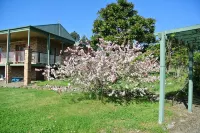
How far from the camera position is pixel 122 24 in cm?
1834

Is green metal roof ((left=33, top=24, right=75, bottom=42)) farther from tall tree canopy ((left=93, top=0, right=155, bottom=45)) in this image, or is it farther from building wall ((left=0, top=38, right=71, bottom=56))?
tall tree canopy ((left=93, top=0, right=155, bottom=45))

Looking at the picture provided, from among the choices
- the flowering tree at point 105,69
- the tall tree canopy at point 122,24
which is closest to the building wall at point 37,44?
the tall tree canopy at point 122,24

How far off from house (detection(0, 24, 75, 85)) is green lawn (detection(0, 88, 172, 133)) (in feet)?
27.1

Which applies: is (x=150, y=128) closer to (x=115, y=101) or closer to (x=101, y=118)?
(x=101, y=118)

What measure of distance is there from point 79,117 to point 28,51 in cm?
1048

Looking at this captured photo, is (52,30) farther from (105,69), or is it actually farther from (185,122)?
(185,122)

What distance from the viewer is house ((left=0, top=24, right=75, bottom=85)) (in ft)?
50.6

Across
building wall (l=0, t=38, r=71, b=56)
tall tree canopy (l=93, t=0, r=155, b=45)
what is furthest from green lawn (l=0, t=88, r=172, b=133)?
building wall (l=0, t=38, r=71, b=56)

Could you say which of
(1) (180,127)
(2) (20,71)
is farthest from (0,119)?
(2) (20,71)

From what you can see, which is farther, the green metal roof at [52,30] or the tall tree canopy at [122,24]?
the tall tree canopy at [122,24]

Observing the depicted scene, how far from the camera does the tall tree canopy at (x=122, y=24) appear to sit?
18141mm

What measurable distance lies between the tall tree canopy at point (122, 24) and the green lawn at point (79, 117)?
1177 centimetres

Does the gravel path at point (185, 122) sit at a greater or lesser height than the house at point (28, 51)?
lesser

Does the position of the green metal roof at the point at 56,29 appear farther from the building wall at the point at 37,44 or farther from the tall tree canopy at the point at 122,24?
the tall tree canopy at the point at 122,24
